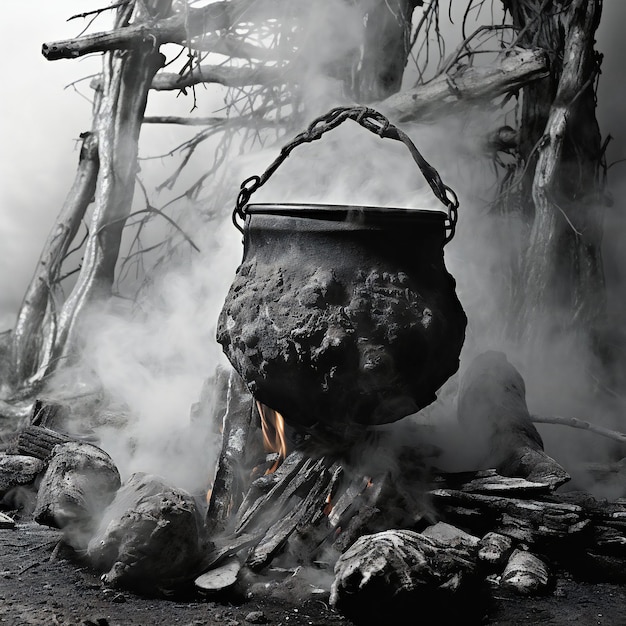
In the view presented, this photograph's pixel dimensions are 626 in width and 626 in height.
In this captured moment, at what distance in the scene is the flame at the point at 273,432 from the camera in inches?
128

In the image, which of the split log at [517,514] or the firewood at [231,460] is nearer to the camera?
the split log at [517,514]

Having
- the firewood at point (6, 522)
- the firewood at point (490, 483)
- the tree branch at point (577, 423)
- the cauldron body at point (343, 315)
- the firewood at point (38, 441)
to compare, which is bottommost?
the firewood at point (6, 522)

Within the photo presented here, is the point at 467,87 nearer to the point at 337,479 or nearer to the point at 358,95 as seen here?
the point at 358,95

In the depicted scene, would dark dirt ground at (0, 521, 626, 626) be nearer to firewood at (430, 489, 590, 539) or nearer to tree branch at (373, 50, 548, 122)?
firewood at (430, 489, 590, 539)

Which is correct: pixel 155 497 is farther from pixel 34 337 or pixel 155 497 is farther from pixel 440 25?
pixel 440 25

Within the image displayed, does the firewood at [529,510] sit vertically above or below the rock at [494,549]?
above

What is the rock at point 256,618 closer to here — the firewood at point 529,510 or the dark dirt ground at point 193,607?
the dark dirt ground at point 193,607

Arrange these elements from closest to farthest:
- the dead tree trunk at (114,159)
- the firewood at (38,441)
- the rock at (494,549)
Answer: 1. the rock at (494,549)
2. the firewood at (38,441)
3. the dead tree trunk at (114,159)

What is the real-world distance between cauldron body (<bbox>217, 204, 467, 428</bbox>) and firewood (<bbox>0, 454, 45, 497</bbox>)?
1423 millimetres

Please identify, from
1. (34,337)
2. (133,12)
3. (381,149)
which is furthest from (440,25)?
(34,337)

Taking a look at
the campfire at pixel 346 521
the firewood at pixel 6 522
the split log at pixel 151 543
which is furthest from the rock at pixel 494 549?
the firewood at pixel 6 522

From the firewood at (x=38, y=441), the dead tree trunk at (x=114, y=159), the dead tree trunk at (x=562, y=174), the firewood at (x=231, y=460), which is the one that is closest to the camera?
the firewood at (x=231, y=460)

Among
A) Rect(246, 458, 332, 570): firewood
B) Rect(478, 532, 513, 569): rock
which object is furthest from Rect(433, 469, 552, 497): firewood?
Rect(246, 458, 332, 570): firewood

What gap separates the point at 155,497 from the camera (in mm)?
2549
